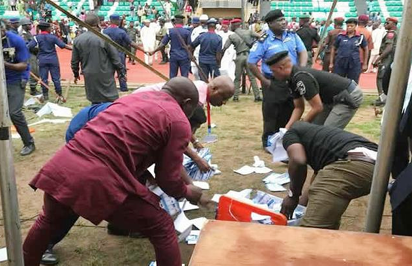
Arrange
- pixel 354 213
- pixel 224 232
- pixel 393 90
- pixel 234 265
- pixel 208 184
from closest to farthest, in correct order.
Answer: pixel 234 265
pixel 224 232
pixel 393 90
pixel 354 213
pixel 208 184

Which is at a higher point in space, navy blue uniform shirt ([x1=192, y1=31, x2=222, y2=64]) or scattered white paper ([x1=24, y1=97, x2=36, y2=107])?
navy blue uniform shirt ([x1=192, y1=31, x2=222, y2=64])

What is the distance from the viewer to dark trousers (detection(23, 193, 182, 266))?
224 cm

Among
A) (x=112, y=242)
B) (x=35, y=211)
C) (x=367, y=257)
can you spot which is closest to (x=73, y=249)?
(x=112, y=242)

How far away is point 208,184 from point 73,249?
1649 millimetres

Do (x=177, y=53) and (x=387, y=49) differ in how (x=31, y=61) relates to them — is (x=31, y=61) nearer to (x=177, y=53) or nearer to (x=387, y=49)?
(x=177, y=53)

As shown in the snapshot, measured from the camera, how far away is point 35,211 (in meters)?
3.83

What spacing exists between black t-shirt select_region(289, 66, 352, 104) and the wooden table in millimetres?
2445

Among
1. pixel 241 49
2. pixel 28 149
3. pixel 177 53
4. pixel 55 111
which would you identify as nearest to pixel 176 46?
pixel 177 53

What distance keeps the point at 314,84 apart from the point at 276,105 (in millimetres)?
1225

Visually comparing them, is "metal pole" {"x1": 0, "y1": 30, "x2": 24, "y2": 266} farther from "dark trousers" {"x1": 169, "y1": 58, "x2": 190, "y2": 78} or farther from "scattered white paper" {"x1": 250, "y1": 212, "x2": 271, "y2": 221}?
"dark trousers" {"x1": 169, "y1": 58, "x2": 190, "y2": 78}

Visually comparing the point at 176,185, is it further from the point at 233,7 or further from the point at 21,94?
the point at 233,7

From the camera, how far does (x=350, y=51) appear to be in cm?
766

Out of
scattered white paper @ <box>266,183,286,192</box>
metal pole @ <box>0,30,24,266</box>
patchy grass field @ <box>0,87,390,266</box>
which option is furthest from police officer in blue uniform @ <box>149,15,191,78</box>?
metal pole @ <box>0,30,24,266</box>

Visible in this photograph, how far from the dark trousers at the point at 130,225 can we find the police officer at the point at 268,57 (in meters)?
3.11
